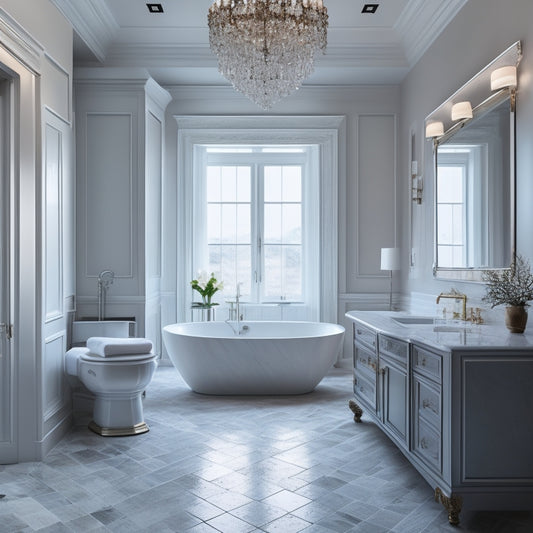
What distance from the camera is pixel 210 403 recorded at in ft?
13.7

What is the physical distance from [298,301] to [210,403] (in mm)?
1792

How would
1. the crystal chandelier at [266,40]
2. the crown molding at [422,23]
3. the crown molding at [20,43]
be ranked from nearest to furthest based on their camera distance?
the crown molding at [20,43] → the crystal chandelier at [266,40] → the crown molding at [422,23]

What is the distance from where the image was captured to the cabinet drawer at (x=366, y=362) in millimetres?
3246

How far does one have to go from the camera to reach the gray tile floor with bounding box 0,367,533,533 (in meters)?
2.28

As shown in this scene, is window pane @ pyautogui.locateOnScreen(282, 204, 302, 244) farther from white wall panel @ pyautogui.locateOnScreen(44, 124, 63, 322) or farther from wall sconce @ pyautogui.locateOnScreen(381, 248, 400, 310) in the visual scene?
white wall panel @ pyautogui.locateOnScreen(44, 124, 63, 322)

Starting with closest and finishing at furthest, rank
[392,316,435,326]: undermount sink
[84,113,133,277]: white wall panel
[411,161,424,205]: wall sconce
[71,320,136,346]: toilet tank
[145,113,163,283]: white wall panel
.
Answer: [392,316,435,326]: undermount sink
[71,320,136,346]: toilet tank
[411,161,424,205]: wall sconce
[84,113,133,277]: white wall panel
[145,113,163,283]: white wall panel

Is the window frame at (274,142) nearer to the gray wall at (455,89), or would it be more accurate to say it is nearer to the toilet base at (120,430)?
the gray wall at (455,89)

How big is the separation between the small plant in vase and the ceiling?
183 cm

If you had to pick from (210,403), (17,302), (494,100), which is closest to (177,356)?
(210,403)

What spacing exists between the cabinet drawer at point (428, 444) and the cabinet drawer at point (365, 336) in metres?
→ 0.75

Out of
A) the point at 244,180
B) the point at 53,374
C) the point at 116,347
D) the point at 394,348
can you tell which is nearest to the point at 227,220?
the point at 244,180

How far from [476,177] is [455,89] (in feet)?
2.77

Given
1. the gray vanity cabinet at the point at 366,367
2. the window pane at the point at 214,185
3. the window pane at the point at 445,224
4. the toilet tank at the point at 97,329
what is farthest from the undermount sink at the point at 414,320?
the window pane at the point at 214,185

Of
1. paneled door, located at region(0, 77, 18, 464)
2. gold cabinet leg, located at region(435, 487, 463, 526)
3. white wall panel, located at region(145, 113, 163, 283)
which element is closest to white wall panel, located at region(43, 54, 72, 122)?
paneled door, located at region(0, 77, 18, 464)
